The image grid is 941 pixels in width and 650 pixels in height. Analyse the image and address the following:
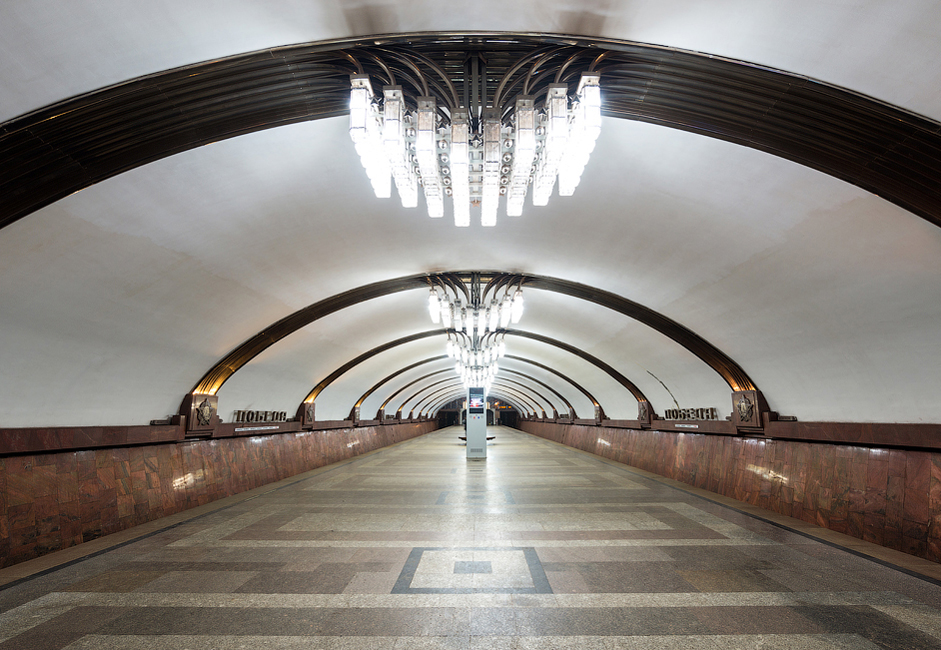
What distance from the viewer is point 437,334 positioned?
54.4ft

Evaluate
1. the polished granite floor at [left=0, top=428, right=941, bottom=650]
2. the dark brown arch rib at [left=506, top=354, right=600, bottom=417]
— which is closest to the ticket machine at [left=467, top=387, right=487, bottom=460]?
the dark brown arch rib at [left=506, top=354, right=600, bottom=417]

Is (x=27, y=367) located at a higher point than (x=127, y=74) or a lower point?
lower

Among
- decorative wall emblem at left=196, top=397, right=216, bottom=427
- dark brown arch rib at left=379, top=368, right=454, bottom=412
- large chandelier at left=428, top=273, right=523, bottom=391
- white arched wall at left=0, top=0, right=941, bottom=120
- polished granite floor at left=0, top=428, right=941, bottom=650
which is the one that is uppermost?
white arched wall at left=0, top=0, right=941, bottom=120

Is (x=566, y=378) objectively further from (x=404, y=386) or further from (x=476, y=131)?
(x=476, y=131)

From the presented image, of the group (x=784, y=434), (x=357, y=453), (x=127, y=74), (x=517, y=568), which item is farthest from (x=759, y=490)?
(x=357, y=453)

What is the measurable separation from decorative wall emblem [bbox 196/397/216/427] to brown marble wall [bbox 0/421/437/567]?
1.27 feet

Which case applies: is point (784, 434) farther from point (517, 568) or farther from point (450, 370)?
point (450, 370)

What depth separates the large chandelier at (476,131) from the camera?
337 centimetres

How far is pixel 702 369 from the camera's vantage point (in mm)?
10102

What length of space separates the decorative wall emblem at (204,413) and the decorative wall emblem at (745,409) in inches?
398

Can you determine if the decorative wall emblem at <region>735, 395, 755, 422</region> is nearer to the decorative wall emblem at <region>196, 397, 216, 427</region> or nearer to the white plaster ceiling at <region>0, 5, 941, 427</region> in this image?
the white plaster ceiling at <region>0, 5, 941, 427</region>

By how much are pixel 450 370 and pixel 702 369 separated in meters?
18.5

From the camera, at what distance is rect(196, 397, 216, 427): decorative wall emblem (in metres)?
8.94

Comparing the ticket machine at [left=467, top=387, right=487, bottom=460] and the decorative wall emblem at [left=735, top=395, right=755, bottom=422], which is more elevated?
the decorative wall emblem at [left=735, top=395, right=755, bottom=422]
